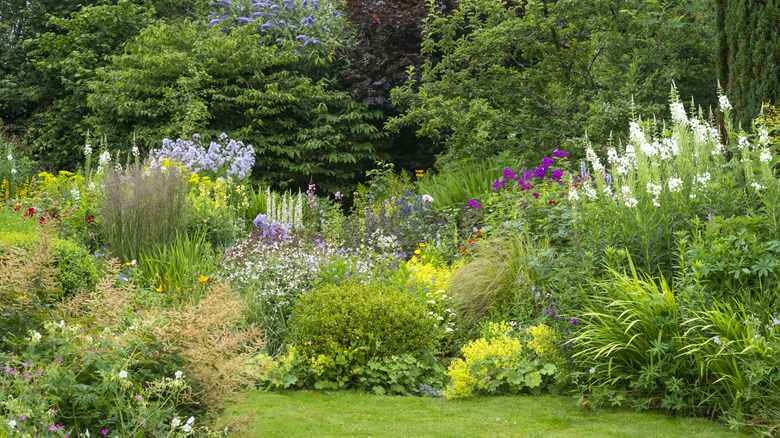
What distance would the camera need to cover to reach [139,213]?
653 cm

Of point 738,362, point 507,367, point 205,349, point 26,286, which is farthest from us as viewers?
point 507,367

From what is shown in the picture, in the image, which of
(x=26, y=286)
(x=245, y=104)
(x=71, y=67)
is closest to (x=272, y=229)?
(x=26, y=286)

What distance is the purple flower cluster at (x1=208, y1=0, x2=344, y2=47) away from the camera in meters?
12.8

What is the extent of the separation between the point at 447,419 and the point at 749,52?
4.99m

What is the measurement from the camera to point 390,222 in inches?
311

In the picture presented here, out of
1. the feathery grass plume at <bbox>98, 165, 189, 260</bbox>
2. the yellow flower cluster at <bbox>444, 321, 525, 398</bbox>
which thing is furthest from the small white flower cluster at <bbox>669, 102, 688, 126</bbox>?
the feathery grass plume at <bbox>98, 165, 189, 260</bbox>

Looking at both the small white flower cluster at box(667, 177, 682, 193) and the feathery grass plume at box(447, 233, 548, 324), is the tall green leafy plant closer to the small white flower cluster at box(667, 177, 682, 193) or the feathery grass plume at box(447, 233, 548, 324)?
the small white flower cluster at box(667, 177, 682, 193)

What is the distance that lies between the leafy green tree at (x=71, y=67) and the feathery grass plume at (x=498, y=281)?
11.0m

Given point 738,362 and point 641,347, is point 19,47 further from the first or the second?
point 738,362

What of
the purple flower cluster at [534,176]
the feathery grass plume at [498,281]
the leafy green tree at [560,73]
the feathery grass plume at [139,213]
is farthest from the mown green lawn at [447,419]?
the leafy green tree at [560,73]

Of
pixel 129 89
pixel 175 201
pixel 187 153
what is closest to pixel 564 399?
pixel 175 201

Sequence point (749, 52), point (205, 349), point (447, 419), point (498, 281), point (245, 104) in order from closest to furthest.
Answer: point (205, 349) < point (447, 419) < point (498, 281) < point (749, 52) < point (245, 104)

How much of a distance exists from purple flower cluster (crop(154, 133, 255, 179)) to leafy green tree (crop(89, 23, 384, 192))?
1591 mm

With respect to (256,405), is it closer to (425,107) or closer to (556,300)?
(556,300)
